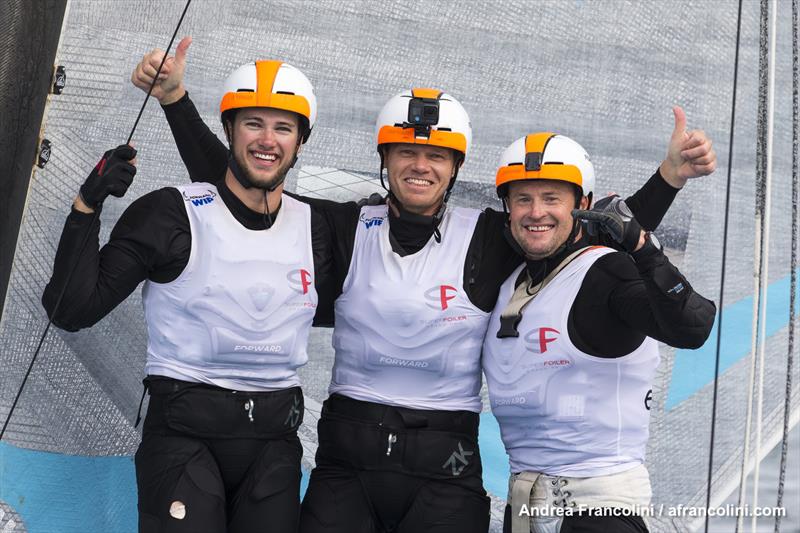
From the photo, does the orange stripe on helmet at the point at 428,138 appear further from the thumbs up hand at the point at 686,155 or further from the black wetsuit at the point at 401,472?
the thumbs up hand at the point at 686,155

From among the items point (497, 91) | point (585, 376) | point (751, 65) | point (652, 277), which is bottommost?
point (585, 376)

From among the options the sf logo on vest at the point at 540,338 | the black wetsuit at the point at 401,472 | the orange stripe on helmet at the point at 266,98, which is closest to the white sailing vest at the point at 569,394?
the sf logo on vest at the point at 540,338

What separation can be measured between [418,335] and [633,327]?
639mm

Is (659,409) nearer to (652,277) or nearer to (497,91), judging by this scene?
(497,91)

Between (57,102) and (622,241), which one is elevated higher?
(57,102)

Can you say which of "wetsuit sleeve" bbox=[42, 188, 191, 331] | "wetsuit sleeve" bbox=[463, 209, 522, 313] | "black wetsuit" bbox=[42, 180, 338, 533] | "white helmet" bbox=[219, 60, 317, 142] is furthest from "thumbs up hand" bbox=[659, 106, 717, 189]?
"wetsuit sleeve" bbox=[42, 188, 191, 331]

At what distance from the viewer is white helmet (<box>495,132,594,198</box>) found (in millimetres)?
3205

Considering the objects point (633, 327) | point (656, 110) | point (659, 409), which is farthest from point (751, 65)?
point (633, 327)

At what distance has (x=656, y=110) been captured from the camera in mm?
Answer: 4551

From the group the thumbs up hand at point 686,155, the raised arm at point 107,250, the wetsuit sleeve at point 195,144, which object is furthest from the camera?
the wetsuit sleeve at point 195,144

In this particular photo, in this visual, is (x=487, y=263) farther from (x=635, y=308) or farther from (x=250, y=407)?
(x=250, y=407)

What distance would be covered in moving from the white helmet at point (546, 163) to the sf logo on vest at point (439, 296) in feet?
1.25

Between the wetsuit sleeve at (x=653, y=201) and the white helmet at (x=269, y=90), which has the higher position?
the white helmet at (x=269, y=90)

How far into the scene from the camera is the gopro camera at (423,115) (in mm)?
3324
